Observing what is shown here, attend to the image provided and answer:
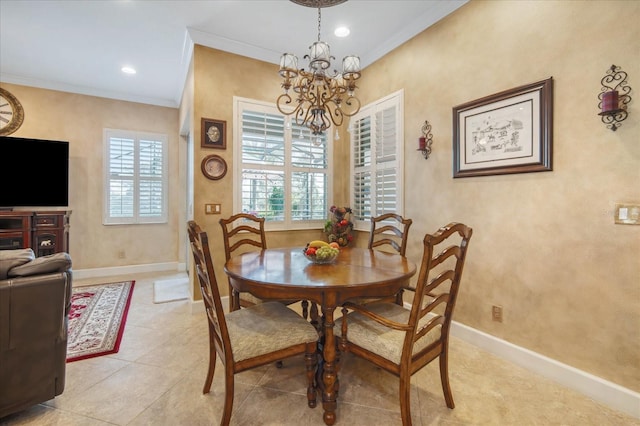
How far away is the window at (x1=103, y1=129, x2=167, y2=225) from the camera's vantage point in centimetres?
475

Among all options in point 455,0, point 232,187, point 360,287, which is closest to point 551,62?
point 455,0

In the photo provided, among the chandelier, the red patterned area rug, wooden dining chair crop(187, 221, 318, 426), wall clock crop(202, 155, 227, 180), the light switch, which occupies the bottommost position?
the red patterned area rug

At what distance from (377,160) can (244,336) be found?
2.53 meters

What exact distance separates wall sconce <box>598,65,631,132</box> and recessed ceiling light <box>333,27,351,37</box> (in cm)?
221

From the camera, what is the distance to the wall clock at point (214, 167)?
10.4ft

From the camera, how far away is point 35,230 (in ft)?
12.7

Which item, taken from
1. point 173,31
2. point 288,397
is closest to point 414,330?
point 288,397

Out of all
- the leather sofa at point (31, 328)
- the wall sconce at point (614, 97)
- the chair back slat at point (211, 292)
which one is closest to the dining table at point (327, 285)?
the chair back slat at point (211, 292)

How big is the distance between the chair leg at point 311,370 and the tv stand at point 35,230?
4.18 m

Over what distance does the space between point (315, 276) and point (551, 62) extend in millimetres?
2100

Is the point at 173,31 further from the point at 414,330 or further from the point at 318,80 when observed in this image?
the point at 414,330

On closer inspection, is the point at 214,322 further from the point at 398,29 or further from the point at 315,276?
the point at 398,29

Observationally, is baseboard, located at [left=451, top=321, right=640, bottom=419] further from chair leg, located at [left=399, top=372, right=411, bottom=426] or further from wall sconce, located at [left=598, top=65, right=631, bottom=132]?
wall sconce, located at [left=598, top=65, right=631, bottom=132]

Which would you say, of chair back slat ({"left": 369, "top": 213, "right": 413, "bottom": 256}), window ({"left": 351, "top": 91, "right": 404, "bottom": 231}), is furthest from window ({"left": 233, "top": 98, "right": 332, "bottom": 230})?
chair back slat ({"left": 369, "top": 213, "right": 413, "bottom": 256})
